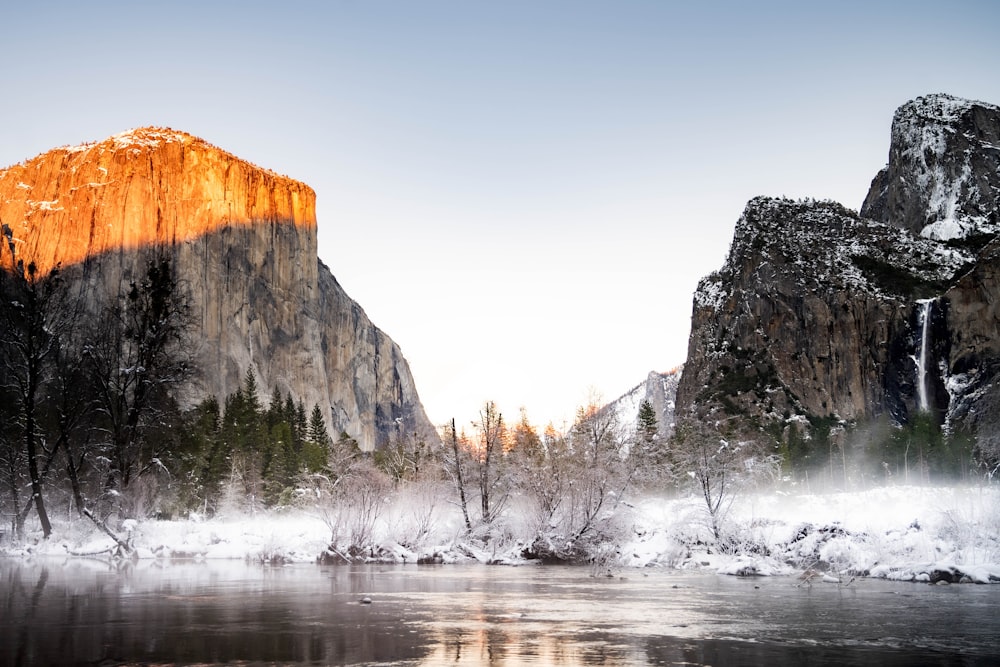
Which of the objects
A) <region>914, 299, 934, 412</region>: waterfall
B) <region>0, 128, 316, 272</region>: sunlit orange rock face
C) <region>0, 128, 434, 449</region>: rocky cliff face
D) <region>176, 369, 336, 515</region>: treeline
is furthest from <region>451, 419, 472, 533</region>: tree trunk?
<region>0, 128, 316, 272</region>: sunlit orange rock face

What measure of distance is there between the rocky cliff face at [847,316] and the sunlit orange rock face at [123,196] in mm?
80864

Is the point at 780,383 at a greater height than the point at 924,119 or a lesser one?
lesser

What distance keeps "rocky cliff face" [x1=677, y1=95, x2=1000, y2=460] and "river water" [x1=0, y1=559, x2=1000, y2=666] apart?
292 feet

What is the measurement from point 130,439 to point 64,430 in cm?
210

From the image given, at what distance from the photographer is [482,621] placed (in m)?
12.8

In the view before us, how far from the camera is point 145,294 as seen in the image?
29.0 m

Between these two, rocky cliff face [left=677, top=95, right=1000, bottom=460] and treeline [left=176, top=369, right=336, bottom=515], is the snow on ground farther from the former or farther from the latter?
rocky cliff face [left=677, top=95, right=1000, bottom=460]

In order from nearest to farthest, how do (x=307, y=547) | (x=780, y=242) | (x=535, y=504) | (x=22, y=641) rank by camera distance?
(x=22, y=641), (x=307, y=547), (x=535, y=504), (x=780, y=242)

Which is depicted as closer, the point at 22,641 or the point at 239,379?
the point at 22,641

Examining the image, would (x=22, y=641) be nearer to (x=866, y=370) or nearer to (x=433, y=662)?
(x=433, y=662)

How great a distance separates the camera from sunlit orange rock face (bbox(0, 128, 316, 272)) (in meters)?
130

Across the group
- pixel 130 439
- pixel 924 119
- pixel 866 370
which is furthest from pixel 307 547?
pixel 924 119

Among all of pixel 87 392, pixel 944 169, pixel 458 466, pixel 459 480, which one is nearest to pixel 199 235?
pixel 458 466

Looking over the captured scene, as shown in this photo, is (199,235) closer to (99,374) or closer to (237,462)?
(237,462)
